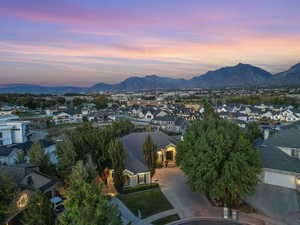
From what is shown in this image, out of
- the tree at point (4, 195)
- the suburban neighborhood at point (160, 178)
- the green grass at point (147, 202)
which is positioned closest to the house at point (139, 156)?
the suburban neighborhood at point (160, 178)

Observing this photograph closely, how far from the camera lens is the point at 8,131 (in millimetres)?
44969

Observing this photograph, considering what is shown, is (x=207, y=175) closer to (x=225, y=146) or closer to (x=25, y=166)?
(x=225, y=146)

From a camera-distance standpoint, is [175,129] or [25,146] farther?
[175,129]

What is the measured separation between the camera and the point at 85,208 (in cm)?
977

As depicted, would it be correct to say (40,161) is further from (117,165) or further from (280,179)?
(280,179)

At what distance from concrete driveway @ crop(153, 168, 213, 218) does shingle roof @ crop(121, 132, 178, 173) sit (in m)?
2.81

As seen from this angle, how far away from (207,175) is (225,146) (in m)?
2.92

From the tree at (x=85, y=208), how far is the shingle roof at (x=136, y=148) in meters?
14.0

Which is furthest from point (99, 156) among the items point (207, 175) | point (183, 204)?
point (207, 175)

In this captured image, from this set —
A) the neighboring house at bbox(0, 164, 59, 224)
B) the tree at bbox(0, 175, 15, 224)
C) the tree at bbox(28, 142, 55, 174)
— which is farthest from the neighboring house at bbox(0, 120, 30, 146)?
the tree at bbox(0, 175, 15, 224)

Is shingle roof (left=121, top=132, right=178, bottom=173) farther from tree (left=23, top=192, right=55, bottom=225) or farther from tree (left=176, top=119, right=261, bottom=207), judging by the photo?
tree (left=23, top=192, right=55, bottom=225)

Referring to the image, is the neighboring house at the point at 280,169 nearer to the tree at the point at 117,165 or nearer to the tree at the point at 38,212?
the tree at the point at 117,165

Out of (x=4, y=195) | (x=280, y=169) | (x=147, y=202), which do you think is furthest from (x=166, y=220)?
(x=280, y=169)

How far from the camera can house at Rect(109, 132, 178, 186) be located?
24.2 meters
